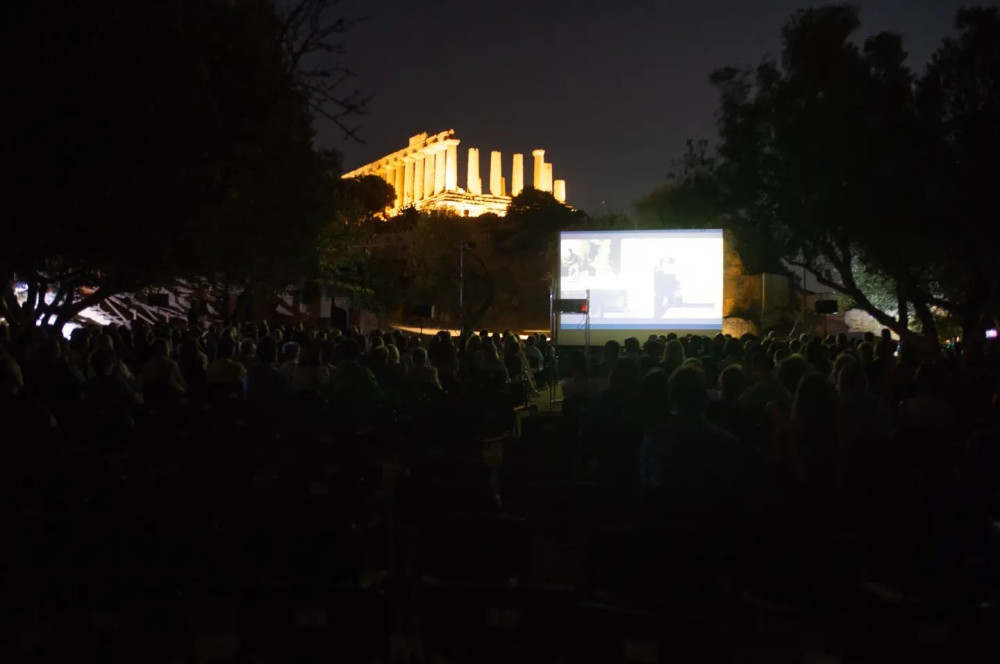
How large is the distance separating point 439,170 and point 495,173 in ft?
21.2

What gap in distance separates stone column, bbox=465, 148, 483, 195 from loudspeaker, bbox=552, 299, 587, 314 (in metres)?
88.9

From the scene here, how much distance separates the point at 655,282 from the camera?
21109mm

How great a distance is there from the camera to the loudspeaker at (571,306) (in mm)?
18016

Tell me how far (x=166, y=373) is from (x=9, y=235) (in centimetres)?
180

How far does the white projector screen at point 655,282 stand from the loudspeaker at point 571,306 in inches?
116

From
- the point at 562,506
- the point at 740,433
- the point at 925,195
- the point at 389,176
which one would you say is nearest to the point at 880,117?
the point at 925,195

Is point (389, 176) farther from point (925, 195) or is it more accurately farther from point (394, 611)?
point (394, 611)

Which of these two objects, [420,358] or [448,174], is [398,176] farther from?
[420,358]

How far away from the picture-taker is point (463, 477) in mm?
5191

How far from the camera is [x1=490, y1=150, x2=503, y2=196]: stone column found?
353 ft

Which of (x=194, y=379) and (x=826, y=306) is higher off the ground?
(x=826, y=306)

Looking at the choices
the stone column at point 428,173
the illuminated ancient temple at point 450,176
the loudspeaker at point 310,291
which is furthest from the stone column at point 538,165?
the loudspeaker at point 310,291

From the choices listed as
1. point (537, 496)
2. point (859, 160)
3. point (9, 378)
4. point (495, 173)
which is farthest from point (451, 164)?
point (537, 496)

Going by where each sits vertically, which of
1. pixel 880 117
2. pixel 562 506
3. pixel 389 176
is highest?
pixel 389 176
